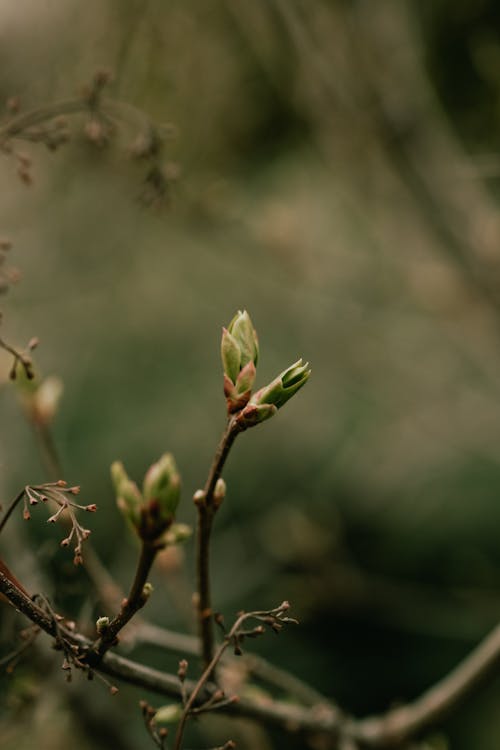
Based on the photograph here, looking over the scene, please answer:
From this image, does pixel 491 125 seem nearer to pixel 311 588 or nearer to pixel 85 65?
pixel 85 65

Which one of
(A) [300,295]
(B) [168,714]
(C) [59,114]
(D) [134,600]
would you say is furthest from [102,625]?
(A) [300,295]

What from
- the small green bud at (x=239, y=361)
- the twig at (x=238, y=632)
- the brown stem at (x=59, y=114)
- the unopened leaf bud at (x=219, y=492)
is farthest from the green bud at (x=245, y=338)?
the brown stem at (x=59, y=114)

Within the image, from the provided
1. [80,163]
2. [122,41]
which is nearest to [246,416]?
[122,41]

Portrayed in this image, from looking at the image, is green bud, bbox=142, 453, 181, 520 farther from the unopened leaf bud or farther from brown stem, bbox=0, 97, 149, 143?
brown stem, bbox=0, 97, 149, 143

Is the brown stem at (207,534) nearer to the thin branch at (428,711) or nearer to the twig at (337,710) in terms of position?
the twig at (337,710)

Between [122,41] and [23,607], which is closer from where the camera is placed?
[23,607]

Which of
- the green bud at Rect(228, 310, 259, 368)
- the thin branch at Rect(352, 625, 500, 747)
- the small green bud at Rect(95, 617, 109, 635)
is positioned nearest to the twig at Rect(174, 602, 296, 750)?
the small green bud at Rect(95, 617, 109, 635)
